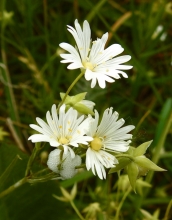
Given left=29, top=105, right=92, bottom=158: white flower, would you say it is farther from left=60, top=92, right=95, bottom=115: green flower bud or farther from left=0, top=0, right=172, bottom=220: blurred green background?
left=0, top=0, right=172, bottom=220: blurred green background

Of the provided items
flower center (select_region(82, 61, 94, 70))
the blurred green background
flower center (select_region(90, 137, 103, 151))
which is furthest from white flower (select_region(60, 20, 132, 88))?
the blurred green background

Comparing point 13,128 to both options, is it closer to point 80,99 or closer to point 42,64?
point 42,64

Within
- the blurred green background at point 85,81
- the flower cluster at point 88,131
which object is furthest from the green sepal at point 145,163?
the blurred green background at point 85,81

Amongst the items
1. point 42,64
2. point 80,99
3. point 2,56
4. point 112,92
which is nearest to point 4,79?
point 2,56

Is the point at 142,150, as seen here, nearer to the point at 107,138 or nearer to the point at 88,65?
the point at 107,138

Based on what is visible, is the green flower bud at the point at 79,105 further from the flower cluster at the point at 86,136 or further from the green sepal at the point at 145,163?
the green sepal at the point at 145,163

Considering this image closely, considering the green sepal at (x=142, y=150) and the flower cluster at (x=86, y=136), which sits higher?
the flower cluster at (x=86, y=136)

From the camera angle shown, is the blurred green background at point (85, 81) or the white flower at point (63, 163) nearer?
the white flower at point (63, 163)
